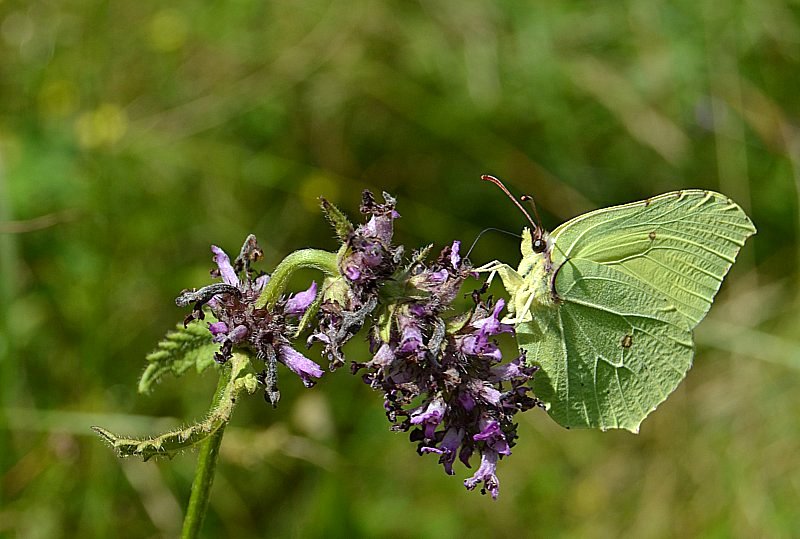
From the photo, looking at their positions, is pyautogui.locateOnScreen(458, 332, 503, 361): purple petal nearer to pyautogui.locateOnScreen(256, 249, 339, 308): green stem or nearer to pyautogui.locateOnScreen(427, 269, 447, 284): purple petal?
pyautogui.locateOnScreen(427, 269, 447, 284): purple petal

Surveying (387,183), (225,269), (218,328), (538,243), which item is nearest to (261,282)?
(225,269)

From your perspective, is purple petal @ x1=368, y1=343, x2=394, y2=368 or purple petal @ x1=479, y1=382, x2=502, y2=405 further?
purple petal @ x1=479, y1=382, x2=502, y2=405

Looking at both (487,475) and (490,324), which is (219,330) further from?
(487,475)

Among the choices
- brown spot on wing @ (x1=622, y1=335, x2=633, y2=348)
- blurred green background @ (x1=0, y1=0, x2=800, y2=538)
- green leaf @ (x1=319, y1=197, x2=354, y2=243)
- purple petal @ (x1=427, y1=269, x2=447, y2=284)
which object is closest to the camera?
green leaf @ (x1=319, y1=197, x2=354, y2=243)

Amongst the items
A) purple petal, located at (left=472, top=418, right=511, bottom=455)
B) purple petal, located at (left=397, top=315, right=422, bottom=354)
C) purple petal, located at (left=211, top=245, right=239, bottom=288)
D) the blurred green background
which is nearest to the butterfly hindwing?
purple petal, located at (left=472, top=418, right=511, bottom=455)

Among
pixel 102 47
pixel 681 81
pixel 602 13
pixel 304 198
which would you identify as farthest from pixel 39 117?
pixel 681 81

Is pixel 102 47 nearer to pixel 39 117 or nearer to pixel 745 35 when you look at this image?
pixel 39 117
